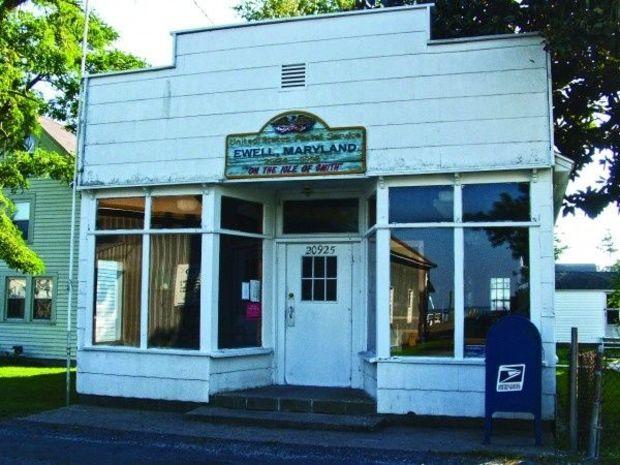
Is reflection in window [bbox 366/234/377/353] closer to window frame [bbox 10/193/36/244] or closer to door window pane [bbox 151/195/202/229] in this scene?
door window pane [bbox 151/195/202/229]

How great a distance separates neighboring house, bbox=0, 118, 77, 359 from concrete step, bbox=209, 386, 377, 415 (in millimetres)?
12673

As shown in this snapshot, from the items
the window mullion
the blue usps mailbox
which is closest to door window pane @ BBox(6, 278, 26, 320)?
the window mullion

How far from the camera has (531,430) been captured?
866 centimetres

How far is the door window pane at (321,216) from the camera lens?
1076 centimetres

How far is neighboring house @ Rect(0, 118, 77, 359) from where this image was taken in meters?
21.2

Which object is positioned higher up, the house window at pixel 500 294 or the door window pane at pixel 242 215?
the door window pane at pixel 242 215

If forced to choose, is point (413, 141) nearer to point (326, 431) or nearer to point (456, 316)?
point (456, 316)

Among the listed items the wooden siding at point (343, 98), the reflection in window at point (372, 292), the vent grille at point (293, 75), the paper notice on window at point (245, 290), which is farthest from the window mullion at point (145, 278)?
the reflection in window at point (372, 292)

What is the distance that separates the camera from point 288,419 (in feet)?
29.5

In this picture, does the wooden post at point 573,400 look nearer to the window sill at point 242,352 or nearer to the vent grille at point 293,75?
the window sill at point 242,352

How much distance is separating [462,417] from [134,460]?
3.90 meters

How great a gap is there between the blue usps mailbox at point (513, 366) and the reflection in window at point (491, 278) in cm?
78

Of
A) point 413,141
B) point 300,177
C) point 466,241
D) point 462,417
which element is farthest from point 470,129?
point 462,417

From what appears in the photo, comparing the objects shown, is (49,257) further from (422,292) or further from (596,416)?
(596,416)
